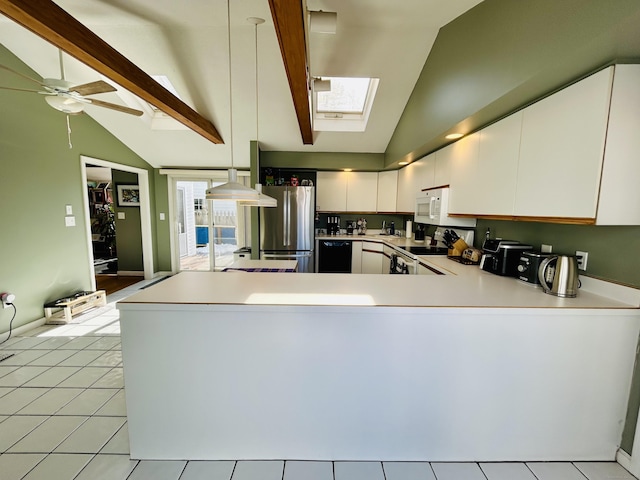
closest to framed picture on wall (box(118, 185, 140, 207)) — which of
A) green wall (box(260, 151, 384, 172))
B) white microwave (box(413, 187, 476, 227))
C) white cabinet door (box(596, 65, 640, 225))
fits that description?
green wall (box(260, 151, 384, 172))

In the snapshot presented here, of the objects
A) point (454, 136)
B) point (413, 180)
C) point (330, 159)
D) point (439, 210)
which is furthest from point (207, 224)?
point (454, 136)

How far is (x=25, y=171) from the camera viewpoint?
2.94 m

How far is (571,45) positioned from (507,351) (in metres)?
1.53

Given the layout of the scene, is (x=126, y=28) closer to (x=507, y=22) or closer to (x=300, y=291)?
(x=300, y=291)

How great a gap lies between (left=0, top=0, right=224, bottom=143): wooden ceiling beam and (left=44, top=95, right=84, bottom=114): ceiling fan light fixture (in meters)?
0.53

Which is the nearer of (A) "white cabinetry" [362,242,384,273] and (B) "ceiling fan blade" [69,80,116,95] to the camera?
(B) "ceiling fan blade" [69,80,116,95]

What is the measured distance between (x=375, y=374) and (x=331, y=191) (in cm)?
383

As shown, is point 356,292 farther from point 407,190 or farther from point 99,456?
point 407,190

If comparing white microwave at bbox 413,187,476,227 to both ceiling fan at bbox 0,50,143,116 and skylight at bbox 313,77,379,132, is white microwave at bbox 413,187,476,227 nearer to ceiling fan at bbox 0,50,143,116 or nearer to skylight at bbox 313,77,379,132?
skylight at bbox 313,77,379,132

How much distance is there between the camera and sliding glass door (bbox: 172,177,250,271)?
556 centimetres

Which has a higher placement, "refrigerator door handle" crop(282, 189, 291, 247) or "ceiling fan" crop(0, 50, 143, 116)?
"ceiling fan" crop(0, 50, 143, 116)

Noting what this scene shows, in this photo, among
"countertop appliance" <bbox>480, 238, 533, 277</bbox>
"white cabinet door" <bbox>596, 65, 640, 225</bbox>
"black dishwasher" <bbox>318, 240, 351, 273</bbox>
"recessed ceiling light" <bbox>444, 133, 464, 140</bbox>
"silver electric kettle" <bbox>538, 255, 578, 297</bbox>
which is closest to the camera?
"white cabinet door" <bbox>596, 65, 640, 225</bbox>

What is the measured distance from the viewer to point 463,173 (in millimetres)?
2562

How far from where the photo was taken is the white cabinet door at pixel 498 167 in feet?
6.25
